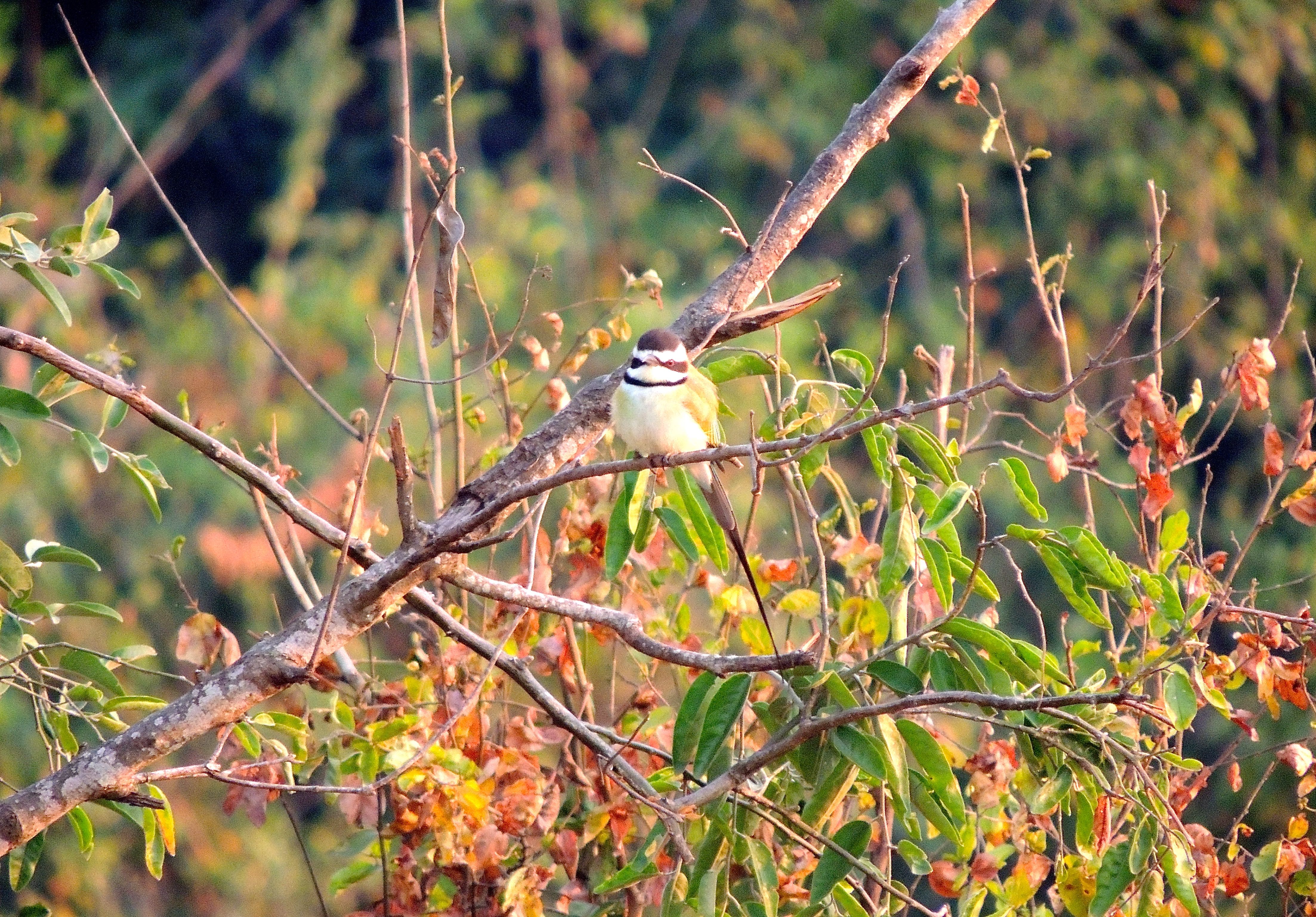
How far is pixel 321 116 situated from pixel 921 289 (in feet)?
15.4

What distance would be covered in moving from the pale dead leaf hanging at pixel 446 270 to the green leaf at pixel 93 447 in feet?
2.18

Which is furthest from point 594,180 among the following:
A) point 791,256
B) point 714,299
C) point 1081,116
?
point 714,299

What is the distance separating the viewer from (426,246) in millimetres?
9898

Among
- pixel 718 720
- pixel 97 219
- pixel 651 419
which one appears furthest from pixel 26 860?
pixel 651 419

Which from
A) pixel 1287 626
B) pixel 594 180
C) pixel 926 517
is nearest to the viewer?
pixel 926 517

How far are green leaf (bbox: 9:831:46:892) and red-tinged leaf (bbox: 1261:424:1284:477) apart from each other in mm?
2390

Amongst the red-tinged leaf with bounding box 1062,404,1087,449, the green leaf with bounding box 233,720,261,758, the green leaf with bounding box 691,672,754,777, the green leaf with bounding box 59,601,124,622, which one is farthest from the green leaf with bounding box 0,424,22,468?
the red-tinged leaf with bounding box 1062,404,1087,449

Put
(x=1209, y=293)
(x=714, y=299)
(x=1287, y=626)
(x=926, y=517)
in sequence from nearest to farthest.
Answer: (x=926, y=517) → (x=1287, y=626) → (x=714, y=299) → (x=1209, y=293)

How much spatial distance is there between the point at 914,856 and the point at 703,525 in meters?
0.71

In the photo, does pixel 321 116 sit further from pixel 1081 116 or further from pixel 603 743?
pixel 603 743

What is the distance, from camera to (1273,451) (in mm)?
2646

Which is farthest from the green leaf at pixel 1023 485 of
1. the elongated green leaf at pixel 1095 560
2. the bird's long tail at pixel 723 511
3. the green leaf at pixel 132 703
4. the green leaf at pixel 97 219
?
the green leaf at pixel 97 219

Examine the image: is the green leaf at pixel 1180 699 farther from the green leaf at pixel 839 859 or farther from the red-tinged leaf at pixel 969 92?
Answer: the red-tinged leaf at pixel 969 92

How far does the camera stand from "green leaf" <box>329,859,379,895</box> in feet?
9.53
